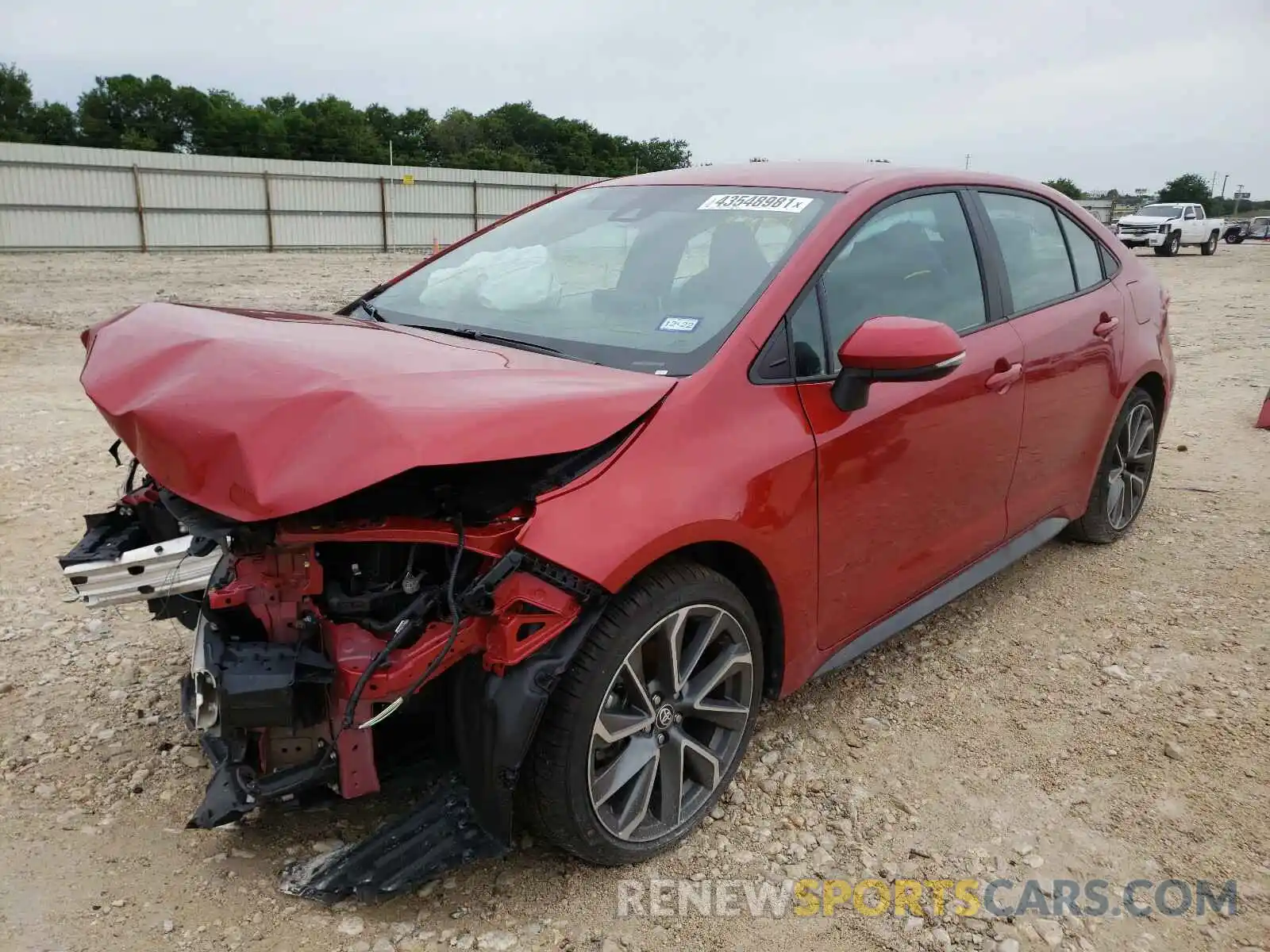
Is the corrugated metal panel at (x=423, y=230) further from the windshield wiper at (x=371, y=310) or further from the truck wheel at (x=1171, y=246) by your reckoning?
the windshield wiper at (x=371, y=310)

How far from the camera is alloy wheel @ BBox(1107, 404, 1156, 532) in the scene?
4.52 metres

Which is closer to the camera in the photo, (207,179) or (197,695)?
(197,695)

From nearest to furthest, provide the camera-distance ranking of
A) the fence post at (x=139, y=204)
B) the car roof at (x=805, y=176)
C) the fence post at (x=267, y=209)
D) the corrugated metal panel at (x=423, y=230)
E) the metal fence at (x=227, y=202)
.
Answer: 1. the car roof at (x=805, y=176)
2. the metal fence at (x=227, y=202)
3. the fence post at (x=139, y=204)
4. the fence post at (x=267, y=209)
5. the corrugated metal panel at (x=423, y=230)

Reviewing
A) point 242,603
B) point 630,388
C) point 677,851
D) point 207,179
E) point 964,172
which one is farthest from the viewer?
point 207,179

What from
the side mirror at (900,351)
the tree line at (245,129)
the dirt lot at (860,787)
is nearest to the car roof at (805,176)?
the side mirror at (900,351)

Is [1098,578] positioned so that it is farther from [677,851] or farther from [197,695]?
[197,695]

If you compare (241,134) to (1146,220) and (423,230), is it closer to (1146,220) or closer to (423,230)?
(423,230)

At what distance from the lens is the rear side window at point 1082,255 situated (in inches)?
160

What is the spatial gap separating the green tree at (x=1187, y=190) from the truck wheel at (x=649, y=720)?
79194 mm

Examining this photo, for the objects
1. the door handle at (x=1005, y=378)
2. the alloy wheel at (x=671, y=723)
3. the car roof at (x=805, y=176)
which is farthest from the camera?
the door handle at (x=1005, y=378)

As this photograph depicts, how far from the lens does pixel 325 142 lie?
158 feet

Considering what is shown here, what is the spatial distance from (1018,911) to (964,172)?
258 cm

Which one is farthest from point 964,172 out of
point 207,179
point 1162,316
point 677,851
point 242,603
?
point 207,179

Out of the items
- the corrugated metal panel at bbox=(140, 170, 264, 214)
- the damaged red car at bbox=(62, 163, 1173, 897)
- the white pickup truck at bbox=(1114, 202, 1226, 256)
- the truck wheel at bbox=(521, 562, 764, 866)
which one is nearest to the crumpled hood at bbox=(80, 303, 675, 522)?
the damaged red car at bbox=(62, 163, 1173, 897)
